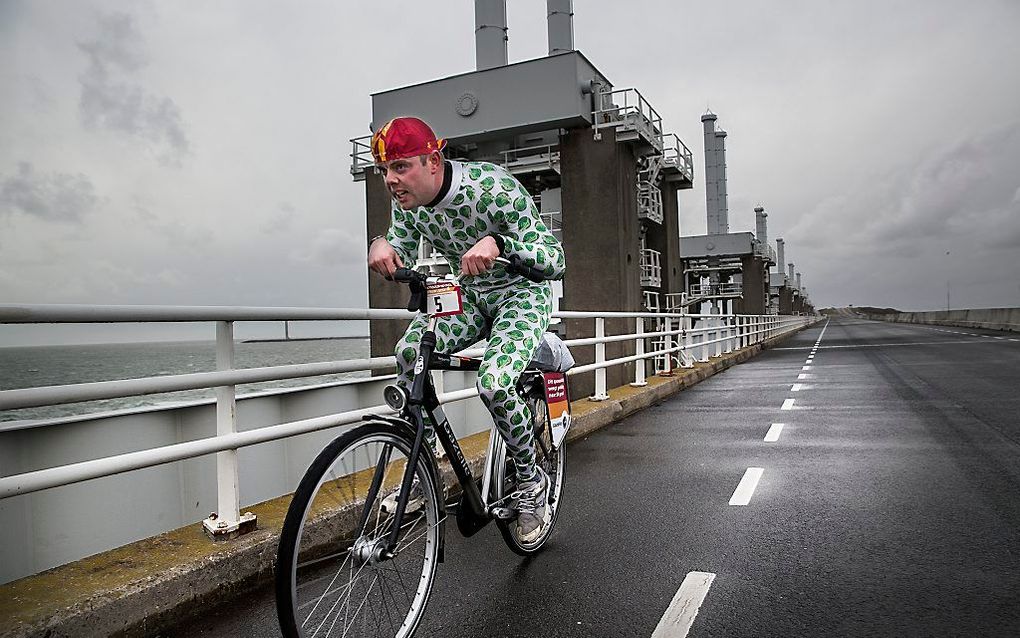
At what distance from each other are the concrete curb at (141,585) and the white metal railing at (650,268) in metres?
35.0

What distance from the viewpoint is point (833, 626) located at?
283 centimetres

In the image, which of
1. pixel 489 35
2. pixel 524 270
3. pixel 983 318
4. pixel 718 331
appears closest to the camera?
pixel 524 270

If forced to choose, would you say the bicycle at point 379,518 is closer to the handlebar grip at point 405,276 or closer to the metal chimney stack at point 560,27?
the handlebar grip at point 405,276

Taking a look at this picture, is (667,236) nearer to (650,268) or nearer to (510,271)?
(650,268)

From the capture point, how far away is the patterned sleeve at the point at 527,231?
3.01 metres

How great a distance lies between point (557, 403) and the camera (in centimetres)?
383

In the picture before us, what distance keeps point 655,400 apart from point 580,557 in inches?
270

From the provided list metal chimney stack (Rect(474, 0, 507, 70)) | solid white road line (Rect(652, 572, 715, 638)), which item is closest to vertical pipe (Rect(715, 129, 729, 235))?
metal chimney stack (Rect(474, 0, 507, 70))

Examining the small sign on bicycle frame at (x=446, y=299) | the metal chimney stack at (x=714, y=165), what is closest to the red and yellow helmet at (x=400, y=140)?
the small sign on bicycle frame at (x=446, y=299)

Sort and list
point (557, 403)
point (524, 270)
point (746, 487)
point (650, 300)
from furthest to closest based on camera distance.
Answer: point (650, 300) < point (746, 487) < point (557, 403) < point (524, 270)

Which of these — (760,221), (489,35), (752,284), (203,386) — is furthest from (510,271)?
(760,221)

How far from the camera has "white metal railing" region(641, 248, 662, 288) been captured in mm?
37781

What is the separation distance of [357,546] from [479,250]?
44.5 inches

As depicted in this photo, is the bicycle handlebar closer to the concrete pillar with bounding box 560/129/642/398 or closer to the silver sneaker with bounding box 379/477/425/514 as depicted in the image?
the silver sneaker with bounding box 379/477/425/514
